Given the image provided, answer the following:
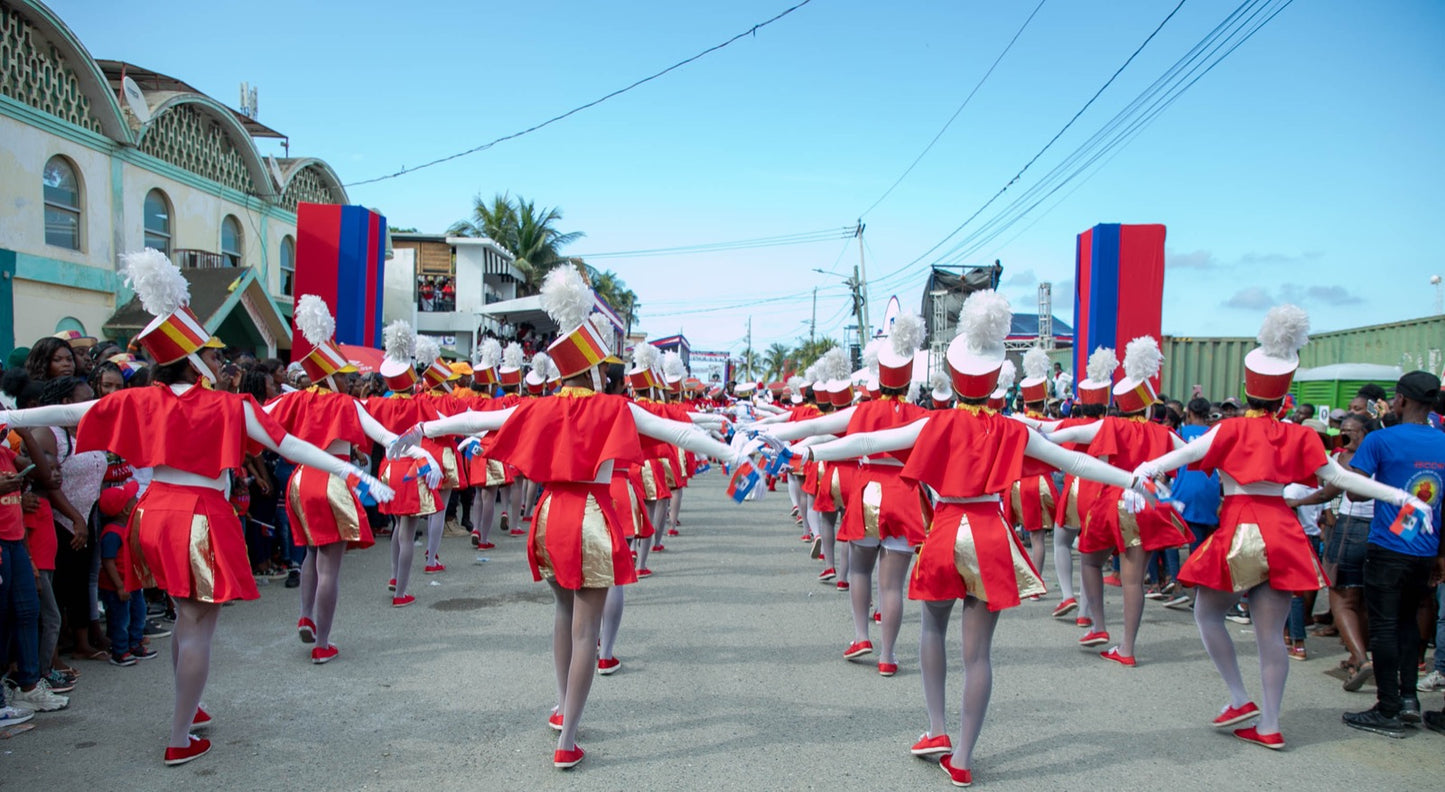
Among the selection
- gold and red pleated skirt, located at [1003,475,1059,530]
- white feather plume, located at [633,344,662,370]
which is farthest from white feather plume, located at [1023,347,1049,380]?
white feather plume, located at [633,344,662,370]

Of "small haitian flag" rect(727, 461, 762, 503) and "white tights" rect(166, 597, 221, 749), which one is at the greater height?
"small haitian flag" rect(727, 461, 762, 503)

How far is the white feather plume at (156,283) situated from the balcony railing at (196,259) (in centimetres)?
1577

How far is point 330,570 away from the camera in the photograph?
6.00 metres

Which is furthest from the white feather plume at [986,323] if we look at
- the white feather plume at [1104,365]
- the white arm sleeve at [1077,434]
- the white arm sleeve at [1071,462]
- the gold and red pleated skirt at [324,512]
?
the gold and red pleated skirt at [324,512]

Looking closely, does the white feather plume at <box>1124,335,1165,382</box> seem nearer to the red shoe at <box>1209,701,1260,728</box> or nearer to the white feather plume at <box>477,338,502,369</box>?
the red shoe at <box>1209,701,1260,728</box>

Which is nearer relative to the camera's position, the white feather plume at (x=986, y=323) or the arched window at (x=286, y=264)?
the white feather plume at (x=986, y=323)

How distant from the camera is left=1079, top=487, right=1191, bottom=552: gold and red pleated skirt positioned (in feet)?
20.5

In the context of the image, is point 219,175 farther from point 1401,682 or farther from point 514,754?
point 1401,682

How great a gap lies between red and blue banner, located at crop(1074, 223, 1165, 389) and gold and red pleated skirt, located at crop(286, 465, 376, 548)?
9171 mm

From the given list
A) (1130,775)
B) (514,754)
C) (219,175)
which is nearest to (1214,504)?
(1130,775)

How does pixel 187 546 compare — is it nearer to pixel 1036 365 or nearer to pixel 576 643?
pixel 576 643

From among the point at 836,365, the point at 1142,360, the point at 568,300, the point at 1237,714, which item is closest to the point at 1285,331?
the point at 1142,360

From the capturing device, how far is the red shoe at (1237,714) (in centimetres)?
498

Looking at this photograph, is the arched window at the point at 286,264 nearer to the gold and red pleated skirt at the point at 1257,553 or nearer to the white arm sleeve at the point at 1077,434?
the white arm sleeve at the point at 1077,434
